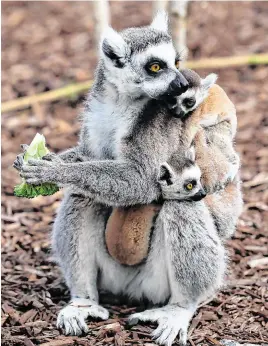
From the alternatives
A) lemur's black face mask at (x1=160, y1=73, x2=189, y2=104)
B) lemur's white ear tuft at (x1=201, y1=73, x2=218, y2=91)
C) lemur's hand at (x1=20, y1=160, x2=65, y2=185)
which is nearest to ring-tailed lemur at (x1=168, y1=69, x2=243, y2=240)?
lemur's white ear tuft at (x1=201, y1=73, x2=218, y2=91)

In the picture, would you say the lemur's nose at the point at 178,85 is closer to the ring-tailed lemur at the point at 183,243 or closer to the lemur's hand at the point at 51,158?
the ring-tailed lemur at the point at 183,243

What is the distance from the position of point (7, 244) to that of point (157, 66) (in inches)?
126

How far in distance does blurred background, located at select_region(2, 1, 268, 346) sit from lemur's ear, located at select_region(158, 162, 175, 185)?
1.37 m

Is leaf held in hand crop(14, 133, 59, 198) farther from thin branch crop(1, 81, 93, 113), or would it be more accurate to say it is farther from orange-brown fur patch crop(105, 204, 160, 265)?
thin branch crop(1, 81, 93, 113)

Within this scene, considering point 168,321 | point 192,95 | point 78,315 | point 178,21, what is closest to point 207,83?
point 192,95

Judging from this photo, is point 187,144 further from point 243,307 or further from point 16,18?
point 16,18

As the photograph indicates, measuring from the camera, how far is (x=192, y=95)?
753 centimetres

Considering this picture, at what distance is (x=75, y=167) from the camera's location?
7086 mm

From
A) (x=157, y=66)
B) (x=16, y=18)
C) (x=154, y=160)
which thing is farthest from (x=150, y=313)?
(x=16, y=18)

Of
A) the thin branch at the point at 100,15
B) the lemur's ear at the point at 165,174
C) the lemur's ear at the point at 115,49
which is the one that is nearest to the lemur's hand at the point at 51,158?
the lemur's ear at the point at 165,174

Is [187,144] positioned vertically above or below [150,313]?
above

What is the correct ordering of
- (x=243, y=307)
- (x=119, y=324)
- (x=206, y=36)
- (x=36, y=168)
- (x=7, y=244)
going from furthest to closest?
(x=206, y=36)
(x=7, y=244)
(x=243, y=307)
(x=119, y=324)
(x=36, y=168)

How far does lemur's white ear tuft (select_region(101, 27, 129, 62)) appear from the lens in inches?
287

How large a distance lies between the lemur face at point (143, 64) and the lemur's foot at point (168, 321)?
1986 mm
